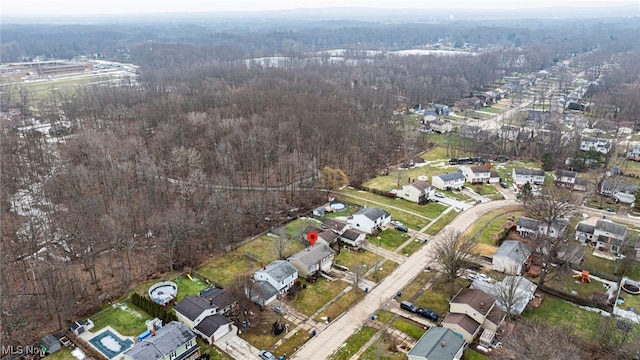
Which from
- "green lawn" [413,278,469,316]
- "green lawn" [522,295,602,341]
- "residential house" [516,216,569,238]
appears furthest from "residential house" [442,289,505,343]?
"residential house" [516,216,569,238]

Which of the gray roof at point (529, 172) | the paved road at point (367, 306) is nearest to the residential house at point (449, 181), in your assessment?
the gray roof at point (529, 172)

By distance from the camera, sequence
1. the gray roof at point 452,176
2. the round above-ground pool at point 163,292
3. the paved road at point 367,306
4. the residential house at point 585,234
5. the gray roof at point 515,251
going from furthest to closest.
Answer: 1. the gray roof at point 452,176
2. the residential house at point 585,234
3. the gray roof at point 515,251
4. the round above-ground pool at point 163,292
5. the paved road at point 367,306

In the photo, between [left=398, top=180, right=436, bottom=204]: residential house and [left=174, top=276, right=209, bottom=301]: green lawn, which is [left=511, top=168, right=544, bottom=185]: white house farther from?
[left=174, top=276, right=209, bottom=301]: green lawn

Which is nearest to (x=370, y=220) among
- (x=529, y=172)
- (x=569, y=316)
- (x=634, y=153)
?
(x=569, y=316)

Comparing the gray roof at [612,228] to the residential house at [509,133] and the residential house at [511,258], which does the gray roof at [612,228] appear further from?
the residential house at [509,133]

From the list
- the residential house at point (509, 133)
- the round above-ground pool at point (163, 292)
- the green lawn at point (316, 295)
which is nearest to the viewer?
Answer: the green lawn at point (316, 295)

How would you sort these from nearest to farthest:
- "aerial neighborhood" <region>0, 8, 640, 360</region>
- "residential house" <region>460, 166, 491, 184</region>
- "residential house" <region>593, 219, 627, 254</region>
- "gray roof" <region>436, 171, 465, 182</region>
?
"aerial neighborhood" <region>0, 8, 640, 360</region>, "residential house" <region>593, 219, 627, 254</region>, "gray roof" <region>436, 171, 465, 182</region>, "residential house" <region>460, 166, 491, 184</region>
